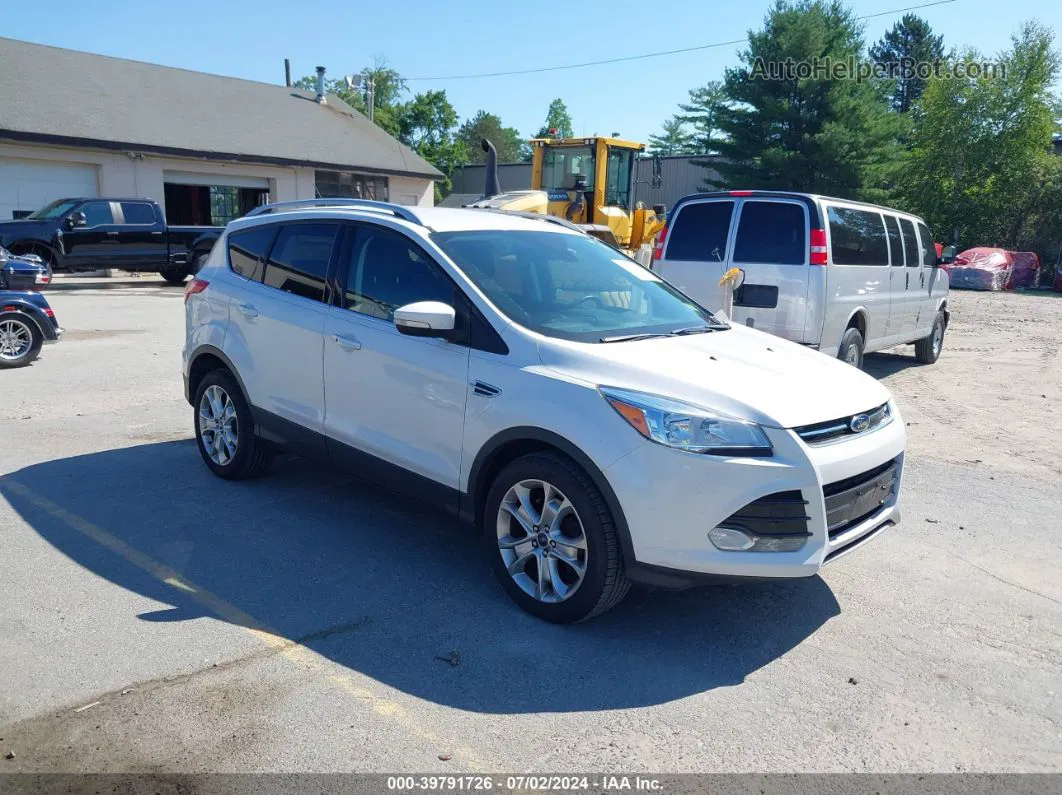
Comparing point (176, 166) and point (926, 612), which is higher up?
point (176, 166)

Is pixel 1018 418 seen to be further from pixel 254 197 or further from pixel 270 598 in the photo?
pixel 254 197

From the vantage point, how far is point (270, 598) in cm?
440

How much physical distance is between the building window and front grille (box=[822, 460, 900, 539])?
28.9 m

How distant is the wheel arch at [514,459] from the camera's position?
12.6ft

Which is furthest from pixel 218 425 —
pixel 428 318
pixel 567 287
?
pixel 567 287

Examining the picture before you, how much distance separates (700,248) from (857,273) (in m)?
1.68

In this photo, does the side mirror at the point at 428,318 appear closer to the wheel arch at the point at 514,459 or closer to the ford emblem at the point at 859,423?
the wheel arch at the point at 514,459

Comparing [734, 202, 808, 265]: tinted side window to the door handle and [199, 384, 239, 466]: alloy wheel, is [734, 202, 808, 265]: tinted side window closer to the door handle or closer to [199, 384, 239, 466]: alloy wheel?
the door handle

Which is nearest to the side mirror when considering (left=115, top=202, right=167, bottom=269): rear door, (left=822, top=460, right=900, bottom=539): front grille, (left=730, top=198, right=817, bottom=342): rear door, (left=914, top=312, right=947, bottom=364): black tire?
(left=822, top=460, right=900, bottom=539): front grille

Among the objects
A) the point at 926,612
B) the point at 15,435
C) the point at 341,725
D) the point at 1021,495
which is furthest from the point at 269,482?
the point at 1021,495

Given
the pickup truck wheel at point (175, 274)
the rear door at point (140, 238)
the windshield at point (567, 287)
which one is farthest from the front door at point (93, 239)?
the windshield at point (567, 287)

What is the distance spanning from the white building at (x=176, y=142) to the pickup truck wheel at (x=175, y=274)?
4.92m

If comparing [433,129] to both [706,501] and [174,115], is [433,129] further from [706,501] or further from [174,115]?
[706,501]

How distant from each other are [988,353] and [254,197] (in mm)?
24446
